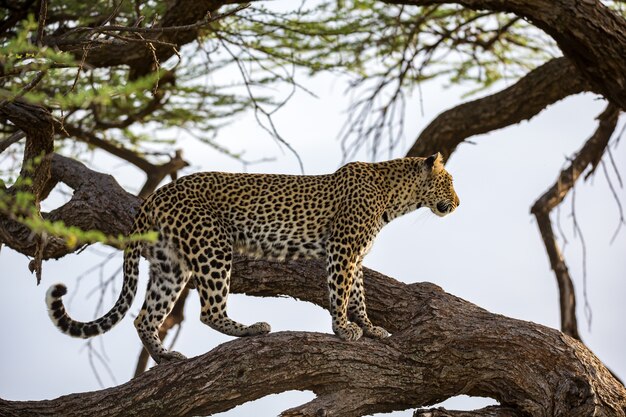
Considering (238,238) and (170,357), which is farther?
(238,238)

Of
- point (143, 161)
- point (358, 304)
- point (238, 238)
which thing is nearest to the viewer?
point (238, 238)

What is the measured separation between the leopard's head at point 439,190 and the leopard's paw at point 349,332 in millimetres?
1272

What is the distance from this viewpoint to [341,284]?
697 centimetres

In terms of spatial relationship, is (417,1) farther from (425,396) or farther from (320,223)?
(425,396)

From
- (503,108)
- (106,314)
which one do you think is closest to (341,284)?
(106,314)

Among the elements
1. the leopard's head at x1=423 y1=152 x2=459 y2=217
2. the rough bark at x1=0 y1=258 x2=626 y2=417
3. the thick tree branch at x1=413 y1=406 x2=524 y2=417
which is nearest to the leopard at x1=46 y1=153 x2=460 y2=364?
the rough bark at x1=0 y1=258 x2=626 y2=417

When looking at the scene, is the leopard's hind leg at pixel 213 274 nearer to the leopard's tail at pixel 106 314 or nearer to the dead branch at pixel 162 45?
the leopard's tail at pixel 106 314

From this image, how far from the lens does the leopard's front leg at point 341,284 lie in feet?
22.6

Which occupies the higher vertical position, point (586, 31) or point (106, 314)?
point (586, 31)

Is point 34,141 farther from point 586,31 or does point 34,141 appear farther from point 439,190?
point 586,31

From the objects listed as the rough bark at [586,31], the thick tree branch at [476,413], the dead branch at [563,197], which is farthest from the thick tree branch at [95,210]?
the dead branch at [563,197]

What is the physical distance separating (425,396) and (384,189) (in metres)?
1.50

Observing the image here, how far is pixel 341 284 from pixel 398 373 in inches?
27.2

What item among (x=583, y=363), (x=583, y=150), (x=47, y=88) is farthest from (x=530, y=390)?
(x=47, y=88)
